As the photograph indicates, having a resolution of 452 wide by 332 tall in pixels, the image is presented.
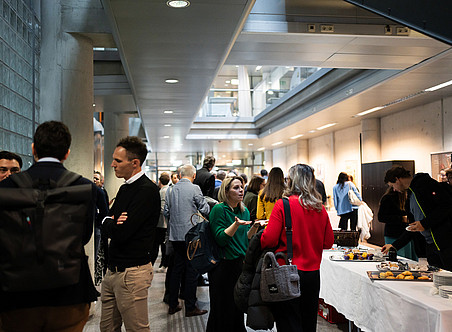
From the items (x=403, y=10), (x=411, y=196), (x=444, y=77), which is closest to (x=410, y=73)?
(x=444, y=77)

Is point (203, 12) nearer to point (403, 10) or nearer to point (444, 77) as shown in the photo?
point (403, 10)

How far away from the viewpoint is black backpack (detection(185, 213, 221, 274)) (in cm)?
377

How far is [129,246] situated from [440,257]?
299cm

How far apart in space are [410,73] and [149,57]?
4.34 m

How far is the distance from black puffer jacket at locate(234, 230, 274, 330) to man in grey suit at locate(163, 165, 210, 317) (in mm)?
2393

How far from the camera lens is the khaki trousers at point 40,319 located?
2.02 metres

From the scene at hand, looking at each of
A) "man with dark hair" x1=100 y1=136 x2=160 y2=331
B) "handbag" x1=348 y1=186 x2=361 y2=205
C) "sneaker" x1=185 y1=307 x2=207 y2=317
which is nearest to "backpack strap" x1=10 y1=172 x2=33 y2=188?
"man with dark hair" x1=100 y1=136 x2=160 y2=331

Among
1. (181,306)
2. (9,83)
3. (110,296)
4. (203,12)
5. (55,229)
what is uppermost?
(203,12)

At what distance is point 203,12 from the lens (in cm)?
435

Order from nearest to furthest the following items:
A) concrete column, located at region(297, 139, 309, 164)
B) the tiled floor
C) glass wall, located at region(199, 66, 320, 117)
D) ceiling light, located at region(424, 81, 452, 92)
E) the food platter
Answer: the food platter
the tiled floor
ceiling light, located at region(424, 81, 452, 92)
glass wall, located at region(199, 66, 320, 117)
concrete column, located at region(297, 139, 309, 164)

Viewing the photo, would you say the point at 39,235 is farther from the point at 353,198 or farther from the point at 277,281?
the point at 353,198

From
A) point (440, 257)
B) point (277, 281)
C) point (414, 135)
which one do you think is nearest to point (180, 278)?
point (277, 281)

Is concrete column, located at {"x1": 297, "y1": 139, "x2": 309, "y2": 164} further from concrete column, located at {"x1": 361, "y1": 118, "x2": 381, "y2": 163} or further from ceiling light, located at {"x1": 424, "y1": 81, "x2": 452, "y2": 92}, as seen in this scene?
ceiling light, located at {"x1": 424, "y1": 81, "x2": 452, "y2": 92}

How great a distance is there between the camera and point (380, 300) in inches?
145
